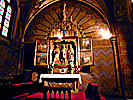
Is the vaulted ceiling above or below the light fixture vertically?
above

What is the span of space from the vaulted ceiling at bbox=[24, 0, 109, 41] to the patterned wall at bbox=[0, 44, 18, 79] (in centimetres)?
189

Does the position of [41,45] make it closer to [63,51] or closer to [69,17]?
[63,51]

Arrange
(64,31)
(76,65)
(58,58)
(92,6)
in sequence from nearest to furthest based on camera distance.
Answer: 1. (76,65)
2. (58,58)
3. (64,31)
4. (92,6)

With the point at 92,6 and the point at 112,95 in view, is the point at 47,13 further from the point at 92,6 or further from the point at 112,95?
the point at 112,95

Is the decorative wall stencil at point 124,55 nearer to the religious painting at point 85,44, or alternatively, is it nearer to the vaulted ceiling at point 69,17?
the vaulted ceiling at point 69,17

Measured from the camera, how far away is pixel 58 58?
7.38 m

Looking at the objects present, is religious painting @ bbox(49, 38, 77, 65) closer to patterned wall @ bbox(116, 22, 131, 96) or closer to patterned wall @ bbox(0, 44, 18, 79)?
patterned wall @ bbox(0, 44, 18, 79)

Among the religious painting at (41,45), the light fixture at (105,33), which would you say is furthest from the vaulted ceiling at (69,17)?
the religious painting at (41,45)

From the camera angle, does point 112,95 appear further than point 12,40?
No

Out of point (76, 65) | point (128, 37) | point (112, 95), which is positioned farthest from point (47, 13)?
point (112, 95)

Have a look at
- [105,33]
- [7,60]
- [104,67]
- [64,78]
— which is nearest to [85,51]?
[104,67]

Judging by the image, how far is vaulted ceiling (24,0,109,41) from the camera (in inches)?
318

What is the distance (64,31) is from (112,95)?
5726mm

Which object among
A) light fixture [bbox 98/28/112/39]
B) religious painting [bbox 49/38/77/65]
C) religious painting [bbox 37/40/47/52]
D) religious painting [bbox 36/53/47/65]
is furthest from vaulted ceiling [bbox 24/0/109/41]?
religious painting [bbox 36/53/47/65]
